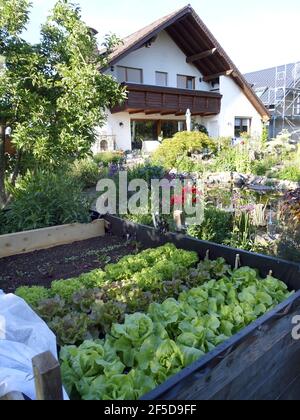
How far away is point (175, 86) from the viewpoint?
18.2 m

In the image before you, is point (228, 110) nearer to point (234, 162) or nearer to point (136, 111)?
point (136, 111)

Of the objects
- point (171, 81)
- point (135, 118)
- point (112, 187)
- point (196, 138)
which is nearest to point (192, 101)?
point (171, 81)

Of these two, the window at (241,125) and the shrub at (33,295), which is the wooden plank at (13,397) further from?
the window at (241,125)

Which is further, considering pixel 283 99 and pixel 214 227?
pixel 283 99

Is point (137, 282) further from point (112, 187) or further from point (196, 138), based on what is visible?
point (196, 138)

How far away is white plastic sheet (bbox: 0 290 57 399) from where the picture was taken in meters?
1.24

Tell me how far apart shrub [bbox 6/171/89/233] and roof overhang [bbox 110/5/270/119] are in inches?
442

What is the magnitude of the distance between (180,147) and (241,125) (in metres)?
11.4

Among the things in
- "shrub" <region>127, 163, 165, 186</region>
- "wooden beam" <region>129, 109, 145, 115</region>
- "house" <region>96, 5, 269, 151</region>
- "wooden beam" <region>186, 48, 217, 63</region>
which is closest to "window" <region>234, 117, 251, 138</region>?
"house" <region>96, 5, 269, 151</region>

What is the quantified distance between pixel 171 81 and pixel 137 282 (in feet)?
56.9

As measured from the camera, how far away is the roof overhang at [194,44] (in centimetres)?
1515

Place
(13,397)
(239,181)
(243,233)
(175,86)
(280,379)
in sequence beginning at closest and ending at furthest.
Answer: (13,397), (280,379), (243,233), (239,181), (175,86)

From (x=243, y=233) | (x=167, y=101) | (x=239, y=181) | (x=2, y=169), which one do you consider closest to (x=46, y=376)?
(x=243, y=233)
